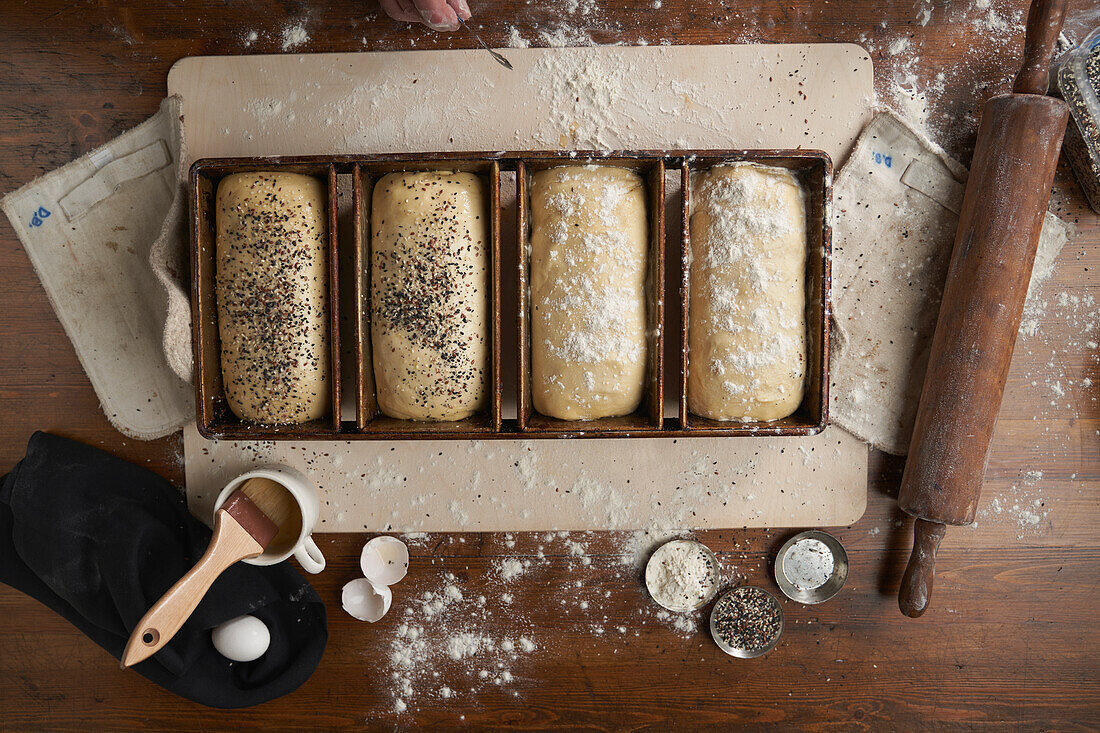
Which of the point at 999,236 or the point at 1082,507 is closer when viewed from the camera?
the point at 999,236

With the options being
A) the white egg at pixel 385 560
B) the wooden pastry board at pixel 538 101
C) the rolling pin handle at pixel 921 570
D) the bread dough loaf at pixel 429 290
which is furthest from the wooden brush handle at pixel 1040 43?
the white egg at pixel 385 560

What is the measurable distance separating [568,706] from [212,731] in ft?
3.14

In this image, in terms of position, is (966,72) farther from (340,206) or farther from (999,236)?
(340,206)

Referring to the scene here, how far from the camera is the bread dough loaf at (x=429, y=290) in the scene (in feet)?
4.46

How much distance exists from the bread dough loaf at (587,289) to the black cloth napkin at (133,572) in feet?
3.01

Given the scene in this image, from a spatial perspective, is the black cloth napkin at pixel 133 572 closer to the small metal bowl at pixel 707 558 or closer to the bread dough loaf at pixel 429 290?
the bread dough loaf at pixel 429 290

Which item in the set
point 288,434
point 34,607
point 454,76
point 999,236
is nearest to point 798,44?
point 999,236

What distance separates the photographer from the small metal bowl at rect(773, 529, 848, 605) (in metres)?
1.59

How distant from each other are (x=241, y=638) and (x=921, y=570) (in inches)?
65.9

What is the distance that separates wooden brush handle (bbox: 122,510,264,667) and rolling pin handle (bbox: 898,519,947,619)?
1.56 metres

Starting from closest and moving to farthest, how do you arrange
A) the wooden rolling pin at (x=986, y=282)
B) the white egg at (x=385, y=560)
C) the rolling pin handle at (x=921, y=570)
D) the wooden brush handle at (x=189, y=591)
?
the wooden brush handle at (x=189, y=591) → the wooden rolling pin at (x=986, y=282) → the rolling pin handle at (x=921, y=570) → the white egg at (x=385, y=560)

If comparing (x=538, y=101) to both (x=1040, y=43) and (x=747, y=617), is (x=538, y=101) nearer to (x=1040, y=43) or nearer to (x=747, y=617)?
(x=1040, y=43)

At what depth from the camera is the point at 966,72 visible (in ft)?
5.13

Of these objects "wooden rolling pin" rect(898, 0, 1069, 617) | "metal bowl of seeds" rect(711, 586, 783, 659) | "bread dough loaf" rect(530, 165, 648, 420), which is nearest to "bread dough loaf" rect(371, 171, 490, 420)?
"bread dough loaf" rect(530, 165, 648, 420)
